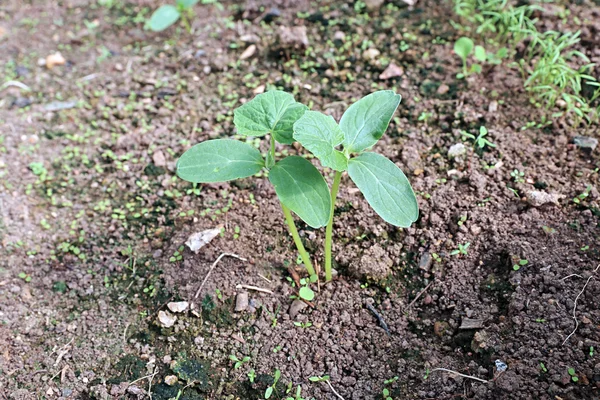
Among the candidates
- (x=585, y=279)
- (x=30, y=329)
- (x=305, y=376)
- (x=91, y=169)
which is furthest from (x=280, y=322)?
(x=91, y=169)

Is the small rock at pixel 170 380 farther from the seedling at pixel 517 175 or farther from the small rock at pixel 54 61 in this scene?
the small rock at pixel 54 61

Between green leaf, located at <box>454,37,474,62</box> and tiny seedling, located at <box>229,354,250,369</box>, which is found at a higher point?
green leaf, located at <box>454,37,474,62</box>

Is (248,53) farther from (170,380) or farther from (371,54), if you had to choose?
(170,380)

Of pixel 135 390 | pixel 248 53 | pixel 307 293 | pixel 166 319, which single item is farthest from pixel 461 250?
pixel 248 53

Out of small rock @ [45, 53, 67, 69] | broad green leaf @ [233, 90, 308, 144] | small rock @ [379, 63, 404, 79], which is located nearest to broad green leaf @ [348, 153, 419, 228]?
broad green leaf @ [233, 90, 308, 144]

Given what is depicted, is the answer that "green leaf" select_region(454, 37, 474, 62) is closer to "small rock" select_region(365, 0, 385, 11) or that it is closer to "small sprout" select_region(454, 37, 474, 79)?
"small sprout" select_region(454, 37, 474, 79)

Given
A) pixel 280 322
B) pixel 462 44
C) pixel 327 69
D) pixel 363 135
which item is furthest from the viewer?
pixel 327 69

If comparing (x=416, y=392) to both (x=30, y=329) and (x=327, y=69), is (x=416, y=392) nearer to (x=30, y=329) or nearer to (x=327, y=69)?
(x=30, y=329)
